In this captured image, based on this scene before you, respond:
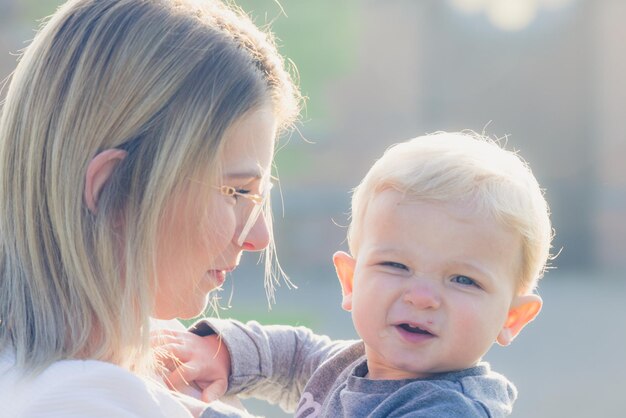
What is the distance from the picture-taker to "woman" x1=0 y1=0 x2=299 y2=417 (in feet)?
5.09

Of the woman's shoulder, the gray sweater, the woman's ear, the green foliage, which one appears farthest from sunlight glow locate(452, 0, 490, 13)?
the woman's shoulder

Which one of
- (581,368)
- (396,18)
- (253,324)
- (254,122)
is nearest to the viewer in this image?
(254,122)

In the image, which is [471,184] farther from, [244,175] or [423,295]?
[244,175]

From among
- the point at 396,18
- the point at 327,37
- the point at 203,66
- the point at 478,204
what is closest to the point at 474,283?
the point at 478,204

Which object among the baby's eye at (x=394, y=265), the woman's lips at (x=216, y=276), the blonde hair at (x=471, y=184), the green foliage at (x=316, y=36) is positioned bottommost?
the woman's lips at (x=216, y=276)

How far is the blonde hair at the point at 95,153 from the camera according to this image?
1554mm

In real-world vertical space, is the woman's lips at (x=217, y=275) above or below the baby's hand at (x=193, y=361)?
above

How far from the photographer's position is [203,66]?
168cm

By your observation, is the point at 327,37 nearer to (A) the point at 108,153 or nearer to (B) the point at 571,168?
(B) the point at 571,168

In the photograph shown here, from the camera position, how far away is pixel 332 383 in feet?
6.35

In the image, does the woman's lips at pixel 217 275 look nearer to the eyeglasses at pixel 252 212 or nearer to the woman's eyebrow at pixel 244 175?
the eyeglasses at pixel 252 212

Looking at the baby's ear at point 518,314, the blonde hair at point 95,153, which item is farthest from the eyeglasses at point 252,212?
the baby's ear at point 518,314

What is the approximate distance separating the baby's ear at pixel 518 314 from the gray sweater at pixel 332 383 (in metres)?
0.06

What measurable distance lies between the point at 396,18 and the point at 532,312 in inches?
596
